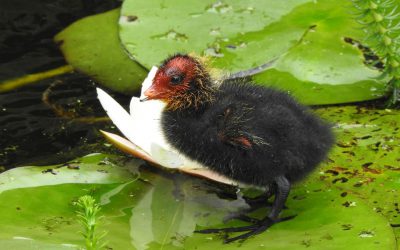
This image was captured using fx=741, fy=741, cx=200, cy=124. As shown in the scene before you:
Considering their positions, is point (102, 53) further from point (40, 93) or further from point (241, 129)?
point (241, 129)

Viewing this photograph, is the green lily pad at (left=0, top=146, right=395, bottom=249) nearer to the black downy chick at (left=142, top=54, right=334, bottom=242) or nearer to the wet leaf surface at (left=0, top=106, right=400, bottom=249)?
the wet leaf surface at (left=0, top=106, right=400, bottom=249)

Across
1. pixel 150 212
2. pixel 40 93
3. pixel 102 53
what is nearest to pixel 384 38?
pixel 150 212

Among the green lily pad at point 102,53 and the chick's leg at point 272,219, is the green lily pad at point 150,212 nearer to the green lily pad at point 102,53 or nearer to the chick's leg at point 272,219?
the chick's leg at point 272,219

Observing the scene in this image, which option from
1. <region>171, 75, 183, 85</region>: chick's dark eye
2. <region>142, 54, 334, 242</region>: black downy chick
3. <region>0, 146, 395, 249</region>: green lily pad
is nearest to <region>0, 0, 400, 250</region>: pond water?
<region>0, 146, 395, 249</region>: green lily pad

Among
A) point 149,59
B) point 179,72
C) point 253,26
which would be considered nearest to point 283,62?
point 253,26

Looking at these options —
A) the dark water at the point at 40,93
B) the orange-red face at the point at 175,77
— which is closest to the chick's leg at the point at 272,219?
the orange-red face at the point at 175,77

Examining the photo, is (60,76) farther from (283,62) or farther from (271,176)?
(271,176)
